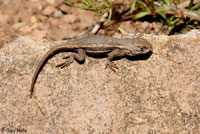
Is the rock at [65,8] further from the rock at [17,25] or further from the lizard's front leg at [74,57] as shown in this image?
the lizard's front leg at [74,57]

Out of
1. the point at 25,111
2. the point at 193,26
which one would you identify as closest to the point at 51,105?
the point at 25,111

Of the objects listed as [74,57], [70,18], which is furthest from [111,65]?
[70,18]

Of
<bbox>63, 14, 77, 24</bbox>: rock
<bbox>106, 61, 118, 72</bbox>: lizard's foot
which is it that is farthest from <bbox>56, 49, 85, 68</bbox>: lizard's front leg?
<bbox>63, 14, 77, 24</bbox>: rock

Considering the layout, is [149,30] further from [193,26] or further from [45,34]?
[45,34]

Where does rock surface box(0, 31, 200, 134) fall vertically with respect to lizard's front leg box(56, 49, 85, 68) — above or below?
below

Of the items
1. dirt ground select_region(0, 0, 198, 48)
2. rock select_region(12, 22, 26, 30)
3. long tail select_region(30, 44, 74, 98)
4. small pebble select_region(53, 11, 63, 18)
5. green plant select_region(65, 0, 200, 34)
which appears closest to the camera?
long tail select_region(30, 44, 74, 98)

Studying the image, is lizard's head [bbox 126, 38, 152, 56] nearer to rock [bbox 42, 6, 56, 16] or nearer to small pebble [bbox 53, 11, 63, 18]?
small pebble [bbox 53, 11, 63, 18]
